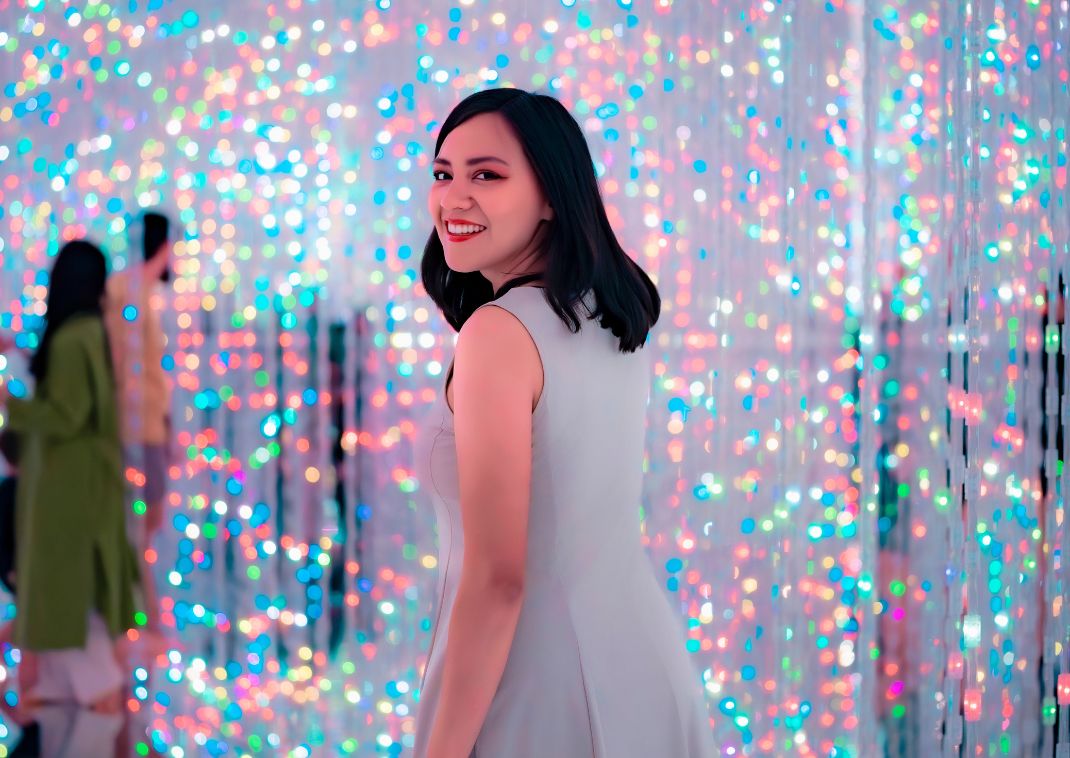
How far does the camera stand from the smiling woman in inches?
35.8

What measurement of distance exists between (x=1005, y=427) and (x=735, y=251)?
2.73ft

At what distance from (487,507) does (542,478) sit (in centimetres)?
9

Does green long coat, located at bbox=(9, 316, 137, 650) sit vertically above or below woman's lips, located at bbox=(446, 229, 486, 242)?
below

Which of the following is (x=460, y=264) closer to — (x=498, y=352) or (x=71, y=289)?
(x=498, y=352)

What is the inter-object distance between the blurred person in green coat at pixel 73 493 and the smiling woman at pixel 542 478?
1.58 metres

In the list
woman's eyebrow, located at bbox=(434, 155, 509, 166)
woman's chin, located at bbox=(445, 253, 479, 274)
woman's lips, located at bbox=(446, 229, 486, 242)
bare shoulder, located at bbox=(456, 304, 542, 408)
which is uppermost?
woman's eyebrow, located at bbox=(434, 155, 509, 166)

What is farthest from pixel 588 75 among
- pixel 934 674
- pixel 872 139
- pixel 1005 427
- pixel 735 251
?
pixel 934 674

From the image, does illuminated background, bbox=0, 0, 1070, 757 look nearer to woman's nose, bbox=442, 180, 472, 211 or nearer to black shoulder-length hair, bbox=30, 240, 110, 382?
black shoulder-length hair, bbox=30, 240, 110, 382

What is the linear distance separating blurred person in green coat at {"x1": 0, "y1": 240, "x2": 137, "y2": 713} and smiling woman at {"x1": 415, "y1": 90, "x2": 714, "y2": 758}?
5.20ft

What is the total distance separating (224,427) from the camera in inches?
92.0

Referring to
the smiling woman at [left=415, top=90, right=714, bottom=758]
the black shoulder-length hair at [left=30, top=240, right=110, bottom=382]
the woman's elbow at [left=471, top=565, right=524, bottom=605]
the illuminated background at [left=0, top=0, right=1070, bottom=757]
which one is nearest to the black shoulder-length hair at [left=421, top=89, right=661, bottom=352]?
the smiling woman at [left=415, top=90, right=714, bottom=758]

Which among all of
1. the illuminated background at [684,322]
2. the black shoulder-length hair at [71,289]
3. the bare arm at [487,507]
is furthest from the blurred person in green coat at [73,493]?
the bare arm at [487,507]

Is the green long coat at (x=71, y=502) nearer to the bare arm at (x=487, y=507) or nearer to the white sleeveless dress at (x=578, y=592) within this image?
the white sleeveless dress at (x=578, y=592)

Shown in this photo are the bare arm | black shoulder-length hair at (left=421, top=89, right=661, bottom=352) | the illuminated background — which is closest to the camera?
the bare arm
